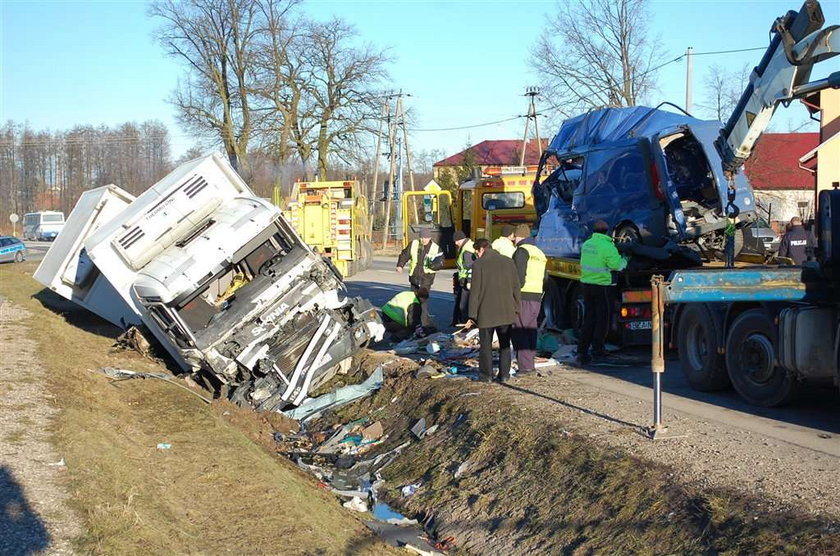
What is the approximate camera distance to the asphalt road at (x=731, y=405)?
7.78m

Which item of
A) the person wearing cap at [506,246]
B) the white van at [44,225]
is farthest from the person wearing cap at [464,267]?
the white van at [44,225]

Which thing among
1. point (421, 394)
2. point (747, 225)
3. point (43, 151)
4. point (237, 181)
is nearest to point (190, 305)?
point (237, 181)

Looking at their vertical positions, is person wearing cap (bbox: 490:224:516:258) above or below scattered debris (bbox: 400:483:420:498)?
above

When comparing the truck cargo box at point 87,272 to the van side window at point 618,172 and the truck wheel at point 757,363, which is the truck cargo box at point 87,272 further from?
the truck wheel at point 757,363

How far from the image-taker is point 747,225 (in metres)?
11.8

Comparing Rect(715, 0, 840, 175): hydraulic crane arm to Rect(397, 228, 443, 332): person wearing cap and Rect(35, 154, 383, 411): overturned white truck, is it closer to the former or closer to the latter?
Rect(35, 154, 383, 411): overturned white truck

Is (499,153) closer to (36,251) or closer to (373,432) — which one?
(36,251)

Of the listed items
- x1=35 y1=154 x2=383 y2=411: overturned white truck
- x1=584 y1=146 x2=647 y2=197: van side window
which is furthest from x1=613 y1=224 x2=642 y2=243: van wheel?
x1=35 y1=154 x2=383 y2=411: overturned white truck

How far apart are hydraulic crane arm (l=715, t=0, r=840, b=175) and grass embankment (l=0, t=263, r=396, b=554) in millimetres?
5967

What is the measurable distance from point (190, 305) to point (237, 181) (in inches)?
71.7

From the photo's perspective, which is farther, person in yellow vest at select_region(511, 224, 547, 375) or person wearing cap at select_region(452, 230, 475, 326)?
person wearing cap at select_region(452, 230, 475, 326)

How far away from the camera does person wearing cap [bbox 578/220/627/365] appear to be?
11188mm

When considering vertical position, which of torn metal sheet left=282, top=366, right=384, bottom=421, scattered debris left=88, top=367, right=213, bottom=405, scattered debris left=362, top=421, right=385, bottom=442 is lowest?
scattered debris left=362, top=421, right=385, bottom=442

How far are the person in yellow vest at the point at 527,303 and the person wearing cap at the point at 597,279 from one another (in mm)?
585
